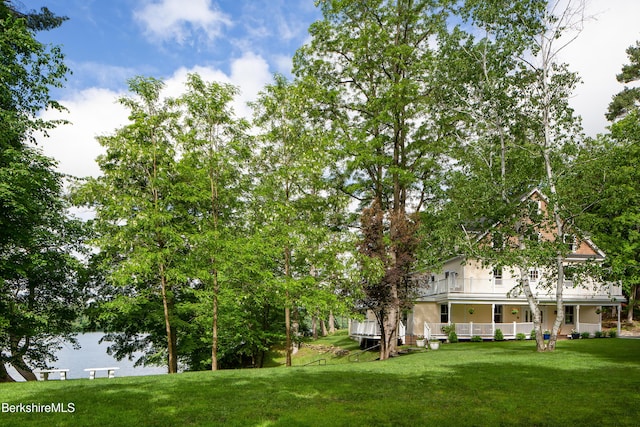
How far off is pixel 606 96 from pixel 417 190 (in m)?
27.0

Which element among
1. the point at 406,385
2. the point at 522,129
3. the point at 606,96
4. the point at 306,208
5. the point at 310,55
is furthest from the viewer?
the point at 606,96

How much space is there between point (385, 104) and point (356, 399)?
771 inches

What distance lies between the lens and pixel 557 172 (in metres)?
20.5

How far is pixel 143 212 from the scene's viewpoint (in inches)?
701

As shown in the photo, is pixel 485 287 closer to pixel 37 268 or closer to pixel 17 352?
pixel 37 268

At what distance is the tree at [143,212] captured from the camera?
714 inches

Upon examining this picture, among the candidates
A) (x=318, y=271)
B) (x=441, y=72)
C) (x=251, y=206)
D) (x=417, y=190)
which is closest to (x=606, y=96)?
(x=417, y=190)

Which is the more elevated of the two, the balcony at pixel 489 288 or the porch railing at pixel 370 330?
the balcony at pixel 489 288

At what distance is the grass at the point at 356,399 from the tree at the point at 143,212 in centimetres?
637

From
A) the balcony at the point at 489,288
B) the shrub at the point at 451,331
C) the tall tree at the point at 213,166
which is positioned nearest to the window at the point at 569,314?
the balcony at the point at 489,288

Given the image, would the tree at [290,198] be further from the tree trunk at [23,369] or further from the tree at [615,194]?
the tree trunk at [23,369]

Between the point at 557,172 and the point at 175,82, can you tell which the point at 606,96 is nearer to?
the point at 557,172

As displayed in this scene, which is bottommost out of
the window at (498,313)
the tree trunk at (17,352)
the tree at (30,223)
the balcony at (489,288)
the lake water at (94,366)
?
the lake water at (94,366)

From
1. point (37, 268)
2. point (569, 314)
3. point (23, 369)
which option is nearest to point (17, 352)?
point (23, 369)
